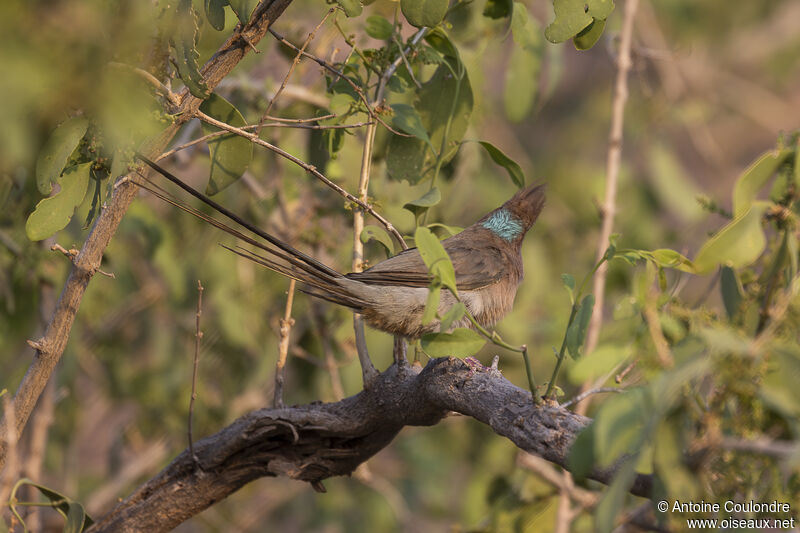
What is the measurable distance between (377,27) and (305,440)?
4.92 ft

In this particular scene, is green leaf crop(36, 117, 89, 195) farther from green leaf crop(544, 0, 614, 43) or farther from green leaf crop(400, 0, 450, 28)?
green leaf crop(544, 0, 614, 43)

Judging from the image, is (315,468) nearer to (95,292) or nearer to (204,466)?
(204,466)

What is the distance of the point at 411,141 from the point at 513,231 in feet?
3.90

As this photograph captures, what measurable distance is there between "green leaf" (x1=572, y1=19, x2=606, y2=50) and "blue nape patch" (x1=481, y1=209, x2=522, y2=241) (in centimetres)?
156

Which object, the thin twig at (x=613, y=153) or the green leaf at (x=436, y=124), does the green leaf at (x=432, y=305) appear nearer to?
the green leaf at (x=436, y=124)

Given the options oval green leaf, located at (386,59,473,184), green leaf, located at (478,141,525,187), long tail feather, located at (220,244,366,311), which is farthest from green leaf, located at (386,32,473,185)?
long tail feather, located at (220,244,366,311)

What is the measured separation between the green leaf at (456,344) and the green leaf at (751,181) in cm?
82

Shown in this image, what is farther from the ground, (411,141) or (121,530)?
(411,141)

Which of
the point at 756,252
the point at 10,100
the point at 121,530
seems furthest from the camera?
the point at 121,530

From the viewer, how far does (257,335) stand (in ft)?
17.3

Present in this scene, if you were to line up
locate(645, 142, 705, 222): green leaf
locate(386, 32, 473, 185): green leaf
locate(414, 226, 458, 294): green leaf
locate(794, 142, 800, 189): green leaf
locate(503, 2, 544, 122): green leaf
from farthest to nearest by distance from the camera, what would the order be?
locate(645, 142, 705, 222): green leaf, locate(503, 2, 544, 122): green leaf, locate(386, 32, 473, 185): green leaf, locate(794, 142, 800, 189): green leaf, locate(414, 226, 458, 294): green leaf

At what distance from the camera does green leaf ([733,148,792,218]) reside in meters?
2.17

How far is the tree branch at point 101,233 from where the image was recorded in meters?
2.27

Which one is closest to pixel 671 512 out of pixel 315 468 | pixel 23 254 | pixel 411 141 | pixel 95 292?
pixel 315 468
